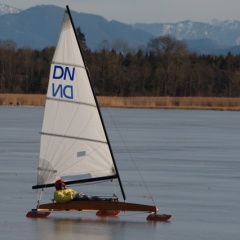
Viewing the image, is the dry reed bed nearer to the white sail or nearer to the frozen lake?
the frozen lake

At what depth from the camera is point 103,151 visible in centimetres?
1647

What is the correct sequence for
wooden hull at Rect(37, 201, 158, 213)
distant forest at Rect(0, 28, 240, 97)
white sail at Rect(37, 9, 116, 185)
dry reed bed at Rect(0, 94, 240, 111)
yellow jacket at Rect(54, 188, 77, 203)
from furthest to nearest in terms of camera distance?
distant forest at Rect(0, 28, 240, 97) → dry reed bed at Rect(0, 94, 240, 111) → white sail at Rect(37, 9, 116, 185) → yellow jacket at Rect(54, 188, 77, 203) → wooden hull at Rect(37, 201, 158, 213)

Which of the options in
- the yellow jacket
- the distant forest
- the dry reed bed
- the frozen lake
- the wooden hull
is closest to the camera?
the frozen lake

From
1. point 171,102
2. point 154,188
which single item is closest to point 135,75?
point 171,102

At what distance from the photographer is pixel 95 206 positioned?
15.7 m

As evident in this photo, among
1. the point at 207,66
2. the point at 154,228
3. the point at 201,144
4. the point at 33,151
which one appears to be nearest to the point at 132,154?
the point at 33,151

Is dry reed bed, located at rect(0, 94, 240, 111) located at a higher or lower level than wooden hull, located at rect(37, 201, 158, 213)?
lower

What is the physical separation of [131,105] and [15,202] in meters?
48.4

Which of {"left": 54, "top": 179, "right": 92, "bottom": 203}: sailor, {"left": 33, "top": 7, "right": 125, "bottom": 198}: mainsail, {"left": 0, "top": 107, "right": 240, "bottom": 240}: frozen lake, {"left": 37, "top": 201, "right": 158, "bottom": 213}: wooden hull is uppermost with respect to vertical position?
{"left": 33, "top": 7, "right": 125, "bottom": 198}: mainsail

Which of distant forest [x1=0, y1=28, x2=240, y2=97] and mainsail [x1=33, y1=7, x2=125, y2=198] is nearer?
mainsail [x1=33, y1=7, x2=125, y2=198]

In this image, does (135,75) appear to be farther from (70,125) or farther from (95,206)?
(95,206)

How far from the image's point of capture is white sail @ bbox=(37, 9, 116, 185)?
16328 mm

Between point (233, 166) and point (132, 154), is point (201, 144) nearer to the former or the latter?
point (132, 154)

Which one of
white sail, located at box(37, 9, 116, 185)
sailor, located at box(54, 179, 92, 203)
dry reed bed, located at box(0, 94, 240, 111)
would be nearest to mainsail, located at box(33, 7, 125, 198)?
white sail, located at box(37, 9, 116, 185)
